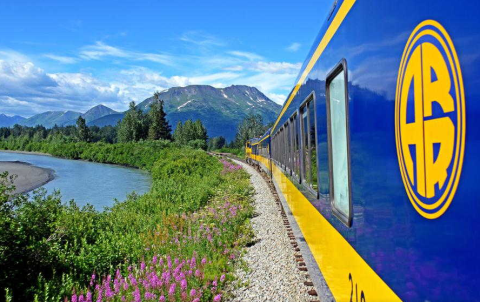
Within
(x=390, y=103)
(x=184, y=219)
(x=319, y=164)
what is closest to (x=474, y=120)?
(x=390, y=103)

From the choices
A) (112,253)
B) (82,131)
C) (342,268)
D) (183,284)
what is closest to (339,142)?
(342,268)

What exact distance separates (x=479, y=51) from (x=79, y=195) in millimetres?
26097

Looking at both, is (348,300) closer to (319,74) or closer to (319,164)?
(319,164)

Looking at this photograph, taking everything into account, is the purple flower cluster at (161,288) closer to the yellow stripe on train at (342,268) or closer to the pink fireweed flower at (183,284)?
the pink fireweed flower at (183,284)

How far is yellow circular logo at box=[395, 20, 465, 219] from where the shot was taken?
153 centimetres

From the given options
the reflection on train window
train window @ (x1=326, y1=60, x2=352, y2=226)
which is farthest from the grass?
train window @ (x1=326, y1=60, x2=352, y2=226)

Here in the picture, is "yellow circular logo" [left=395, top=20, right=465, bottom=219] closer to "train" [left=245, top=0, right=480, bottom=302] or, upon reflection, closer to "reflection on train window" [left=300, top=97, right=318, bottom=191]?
"train" [left=245, top=0, right=480, bottom=302]

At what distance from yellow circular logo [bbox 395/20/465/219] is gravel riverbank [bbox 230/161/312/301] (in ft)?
15.1

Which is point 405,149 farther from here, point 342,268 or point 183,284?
point 183,284

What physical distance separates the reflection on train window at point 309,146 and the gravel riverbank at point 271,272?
174 centimetres

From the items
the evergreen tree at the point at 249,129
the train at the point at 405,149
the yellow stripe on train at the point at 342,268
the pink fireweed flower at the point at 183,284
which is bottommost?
the pink fireweed flower at the point at 183,284

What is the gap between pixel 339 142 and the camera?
12.1ft

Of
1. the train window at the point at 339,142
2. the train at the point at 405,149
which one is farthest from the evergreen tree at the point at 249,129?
the train at the point at 405,149

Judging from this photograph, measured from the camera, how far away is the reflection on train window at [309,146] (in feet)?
16.7
